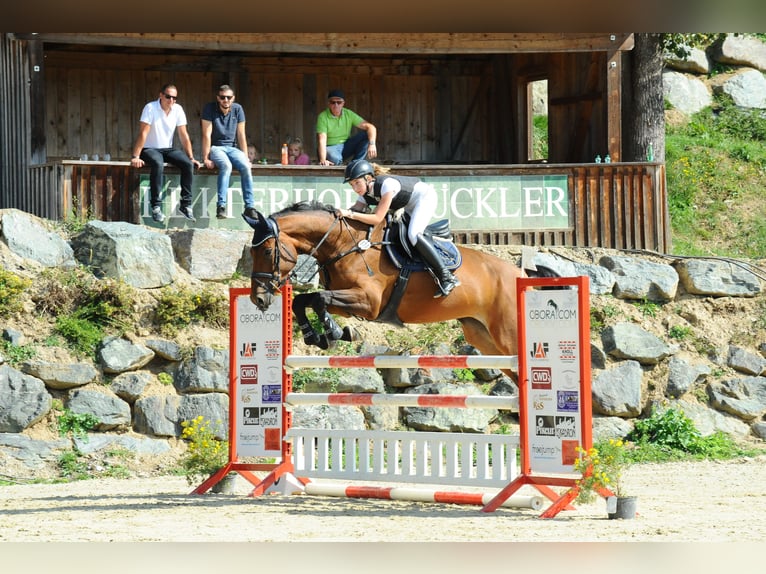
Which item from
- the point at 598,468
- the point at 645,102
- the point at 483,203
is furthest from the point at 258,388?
the point at 645,102

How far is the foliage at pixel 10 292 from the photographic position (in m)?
11.2

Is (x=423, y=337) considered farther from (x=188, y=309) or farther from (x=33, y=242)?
(x=33, y=242)

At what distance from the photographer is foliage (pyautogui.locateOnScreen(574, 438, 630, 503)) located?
23.3ft

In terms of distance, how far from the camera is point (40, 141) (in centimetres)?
1371

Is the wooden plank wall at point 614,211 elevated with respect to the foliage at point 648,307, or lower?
elevated

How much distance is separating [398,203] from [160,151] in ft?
16.3

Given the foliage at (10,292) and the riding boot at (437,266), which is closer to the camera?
the riding boot at (437,266)

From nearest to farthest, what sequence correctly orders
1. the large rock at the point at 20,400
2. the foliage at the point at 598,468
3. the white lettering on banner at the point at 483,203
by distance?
1. the foliage at the point at 598,468
2. the large rock at the point at 20,400
3. the white lettering on banner at the point at 483,203

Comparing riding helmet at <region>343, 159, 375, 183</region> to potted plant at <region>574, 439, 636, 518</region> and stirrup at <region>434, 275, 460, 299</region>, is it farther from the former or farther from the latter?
potted plant at <region>574, 439, 636, 518</region>

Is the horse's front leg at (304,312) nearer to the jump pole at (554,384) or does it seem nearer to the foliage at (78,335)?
the jump pole at (554,384)

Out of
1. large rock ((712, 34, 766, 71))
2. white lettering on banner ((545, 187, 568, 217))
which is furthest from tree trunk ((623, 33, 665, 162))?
large rock ((712, 34, 766, 71))

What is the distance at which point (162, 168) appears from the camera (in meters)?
12.8

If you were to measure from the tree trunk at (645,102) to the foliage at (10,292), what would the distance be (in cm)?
847

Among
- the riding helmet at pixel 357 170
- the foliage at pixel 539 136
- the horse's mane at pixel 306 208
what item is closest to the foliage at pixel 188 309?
the horse's mane at pixel 306 208
